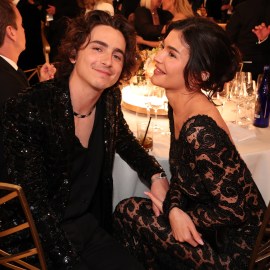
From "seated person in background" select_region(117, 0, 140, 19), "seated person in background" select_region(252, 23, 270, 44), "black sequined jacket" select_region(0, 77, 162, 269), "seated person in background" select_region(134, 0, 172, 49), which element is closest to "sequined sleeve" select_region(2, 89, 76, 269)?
"black sequined jacket" select_region(0, 77, 162, 269)

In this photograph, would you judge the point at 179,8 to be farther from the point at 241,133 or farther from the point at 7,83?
the point at 7,83

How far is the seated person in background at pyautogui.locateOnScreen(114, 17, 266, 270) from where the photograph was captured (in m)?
1.49

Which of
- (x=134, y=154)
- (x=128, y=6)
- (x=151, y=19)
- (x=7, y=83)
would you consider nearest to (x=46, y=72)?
(x=7, y=83)

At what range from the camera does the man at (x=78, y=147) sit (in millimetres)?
1483

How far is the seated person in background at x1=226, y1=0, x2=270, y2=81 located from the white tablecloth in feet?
5.99

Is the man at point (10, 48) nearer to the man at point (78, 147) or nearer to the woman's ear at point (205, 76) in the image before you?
the man at point (78, 147)

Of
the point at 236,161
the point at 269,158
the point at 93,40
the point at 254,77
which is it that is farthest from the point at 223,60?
the point at 254,77

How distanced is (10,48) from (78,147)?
3.35ft

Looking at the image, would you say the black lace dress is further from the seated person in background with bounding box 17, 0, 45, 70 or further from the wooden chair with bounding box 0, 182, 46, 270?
the seated person in background with bounding box 17, 0, 45, 70

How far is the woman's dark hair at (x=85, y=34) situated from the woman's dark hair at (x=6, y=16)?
0.60 m

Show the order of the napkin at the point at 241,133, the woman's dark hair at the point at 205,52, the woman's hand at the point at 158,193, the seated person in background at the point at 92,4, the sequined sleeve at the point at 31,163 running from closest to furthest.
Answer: the sequined sleeve at the point at 31,163, the woman's dark hair at the point at 205,52, the woman's hand at the point at 158,193, the napkin at the point at 241,133, the seated person in background at the point at 92,4

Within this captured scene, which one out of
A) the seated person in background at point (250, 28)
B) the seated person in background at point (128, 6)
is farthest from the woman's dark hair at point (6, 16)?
the seated person in background at point (128, 6)

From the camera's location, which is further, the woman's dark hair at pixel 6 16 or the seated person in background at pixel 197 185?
the woman's dark hair at pixel 6 16

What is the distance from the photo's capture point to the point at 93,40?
1.64 m
